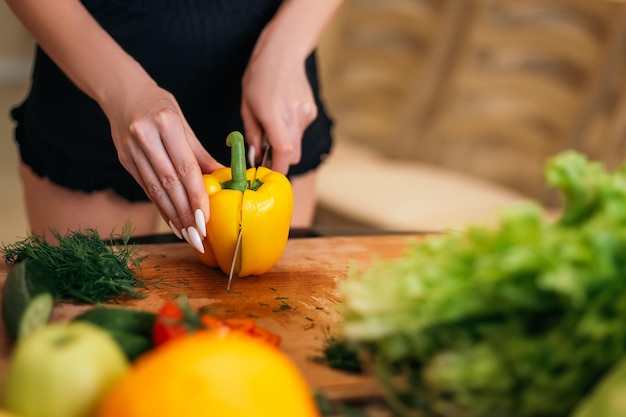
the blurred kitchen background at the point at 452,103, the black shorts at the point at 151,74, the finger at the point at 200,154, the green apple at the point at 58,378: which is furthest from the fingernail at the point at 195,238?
the blurred kitchen background at the point at 452,103

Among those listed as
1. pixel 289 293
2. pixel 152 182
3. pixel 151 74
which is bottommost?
pixel 289 293

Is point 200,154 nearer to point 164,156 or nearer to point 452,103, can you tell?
point 164,156

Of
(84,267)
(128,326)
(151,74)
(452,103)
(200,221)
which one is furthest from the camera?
(452,103)

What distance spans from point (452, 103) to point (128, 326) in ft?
8.01

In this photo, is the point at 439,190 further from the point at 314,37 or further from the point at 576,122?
the point at 314,37

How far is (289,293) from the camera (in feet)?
3.69

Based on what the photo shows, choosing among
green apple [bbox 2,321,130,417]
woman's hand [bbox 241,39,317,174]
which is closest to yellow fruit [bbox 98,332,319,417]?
green apple [bbox 2,321,130,417]

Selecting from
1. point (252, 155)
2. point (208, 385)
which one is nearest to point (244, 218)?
point (252, 155)

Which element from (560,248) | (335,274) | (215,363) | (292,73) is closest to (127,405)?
(215,363)

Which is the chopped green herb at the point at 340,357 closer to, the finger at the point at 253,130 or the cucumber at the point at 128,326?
the cucumber at the point at 128,326

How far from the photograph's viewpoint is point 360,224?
247 cm

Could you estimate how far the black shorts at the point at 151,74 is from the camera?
4.63 ft

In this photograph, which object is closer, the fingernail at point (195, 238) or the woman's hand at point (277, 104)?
the fingernail at point (195, 238)

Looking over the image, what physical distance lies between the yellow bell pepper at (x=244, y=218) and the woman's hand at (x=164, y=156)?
0.09ft
